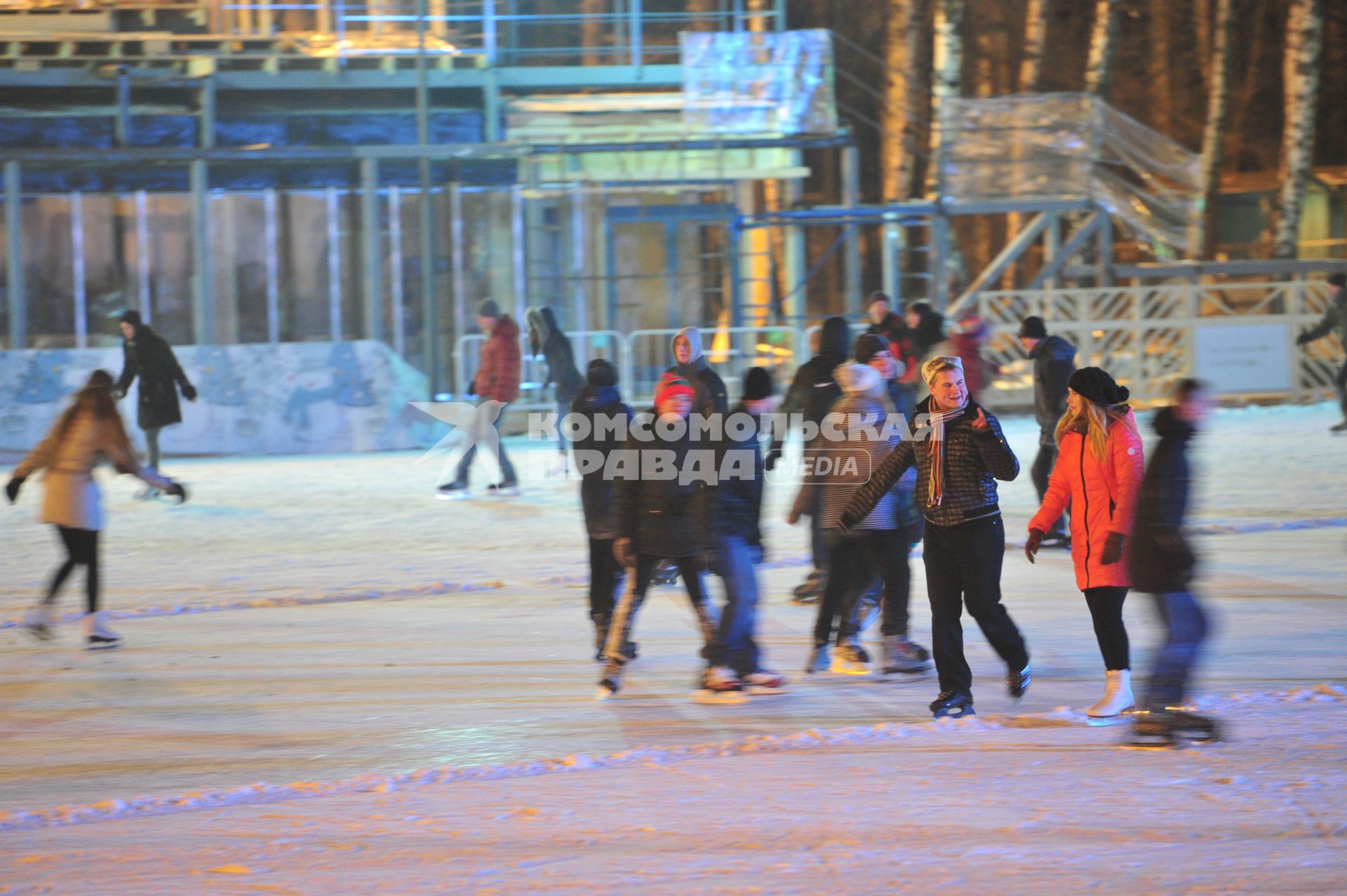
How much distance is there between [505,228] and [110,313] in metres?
6.17

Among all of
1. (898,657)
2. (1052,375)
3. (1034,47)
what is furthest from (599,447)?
(1034,47)

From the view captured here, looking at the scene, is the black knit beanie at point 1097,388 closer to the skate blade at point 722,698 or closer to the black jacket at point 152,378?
the skate blade at point 722,698

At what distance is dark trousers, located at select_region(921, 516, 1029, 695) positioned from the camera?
19.2ft

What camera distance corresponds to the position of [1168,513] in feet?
17.6

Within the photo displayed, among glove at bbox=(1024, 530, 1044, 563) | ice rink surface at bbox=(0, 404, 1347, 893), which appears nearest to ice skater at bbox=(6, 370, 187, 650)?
ice rink surface at bbox=(0, 404, 1347, 893)

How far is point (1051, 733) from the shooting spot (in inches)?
221

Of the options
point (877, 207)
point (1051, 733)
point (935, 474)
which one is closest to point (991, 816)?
point (1051, 733)

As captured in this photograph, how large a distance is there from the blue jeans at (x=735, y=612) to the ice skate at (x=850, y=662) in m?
0.55

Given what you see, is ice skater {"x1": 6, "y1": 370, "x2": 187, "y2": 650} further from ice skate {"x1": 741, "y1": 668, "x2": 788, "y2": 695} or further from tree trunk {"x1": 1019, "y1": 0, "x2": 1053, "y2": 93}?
tree trunk {"x1": 1019, "y1": 0, "x2": 1053, "y2": 93}

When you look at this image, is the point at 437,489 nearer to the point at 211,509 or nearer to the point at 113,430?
the point at 211,509

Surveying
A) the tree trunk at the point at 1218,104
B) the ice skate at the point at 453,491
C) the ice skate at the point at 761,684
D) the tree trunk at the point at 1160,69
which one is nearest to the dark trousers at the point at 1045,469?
the ice skate at the point at 761,684

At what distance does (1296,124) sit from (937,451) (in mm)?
21610

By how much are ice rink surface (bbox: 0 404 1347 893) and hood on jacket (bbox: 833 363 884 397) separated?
131 cm

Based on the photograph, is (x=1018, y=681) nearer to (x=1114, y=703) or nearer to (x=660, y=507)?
(x=1114, y=703)
